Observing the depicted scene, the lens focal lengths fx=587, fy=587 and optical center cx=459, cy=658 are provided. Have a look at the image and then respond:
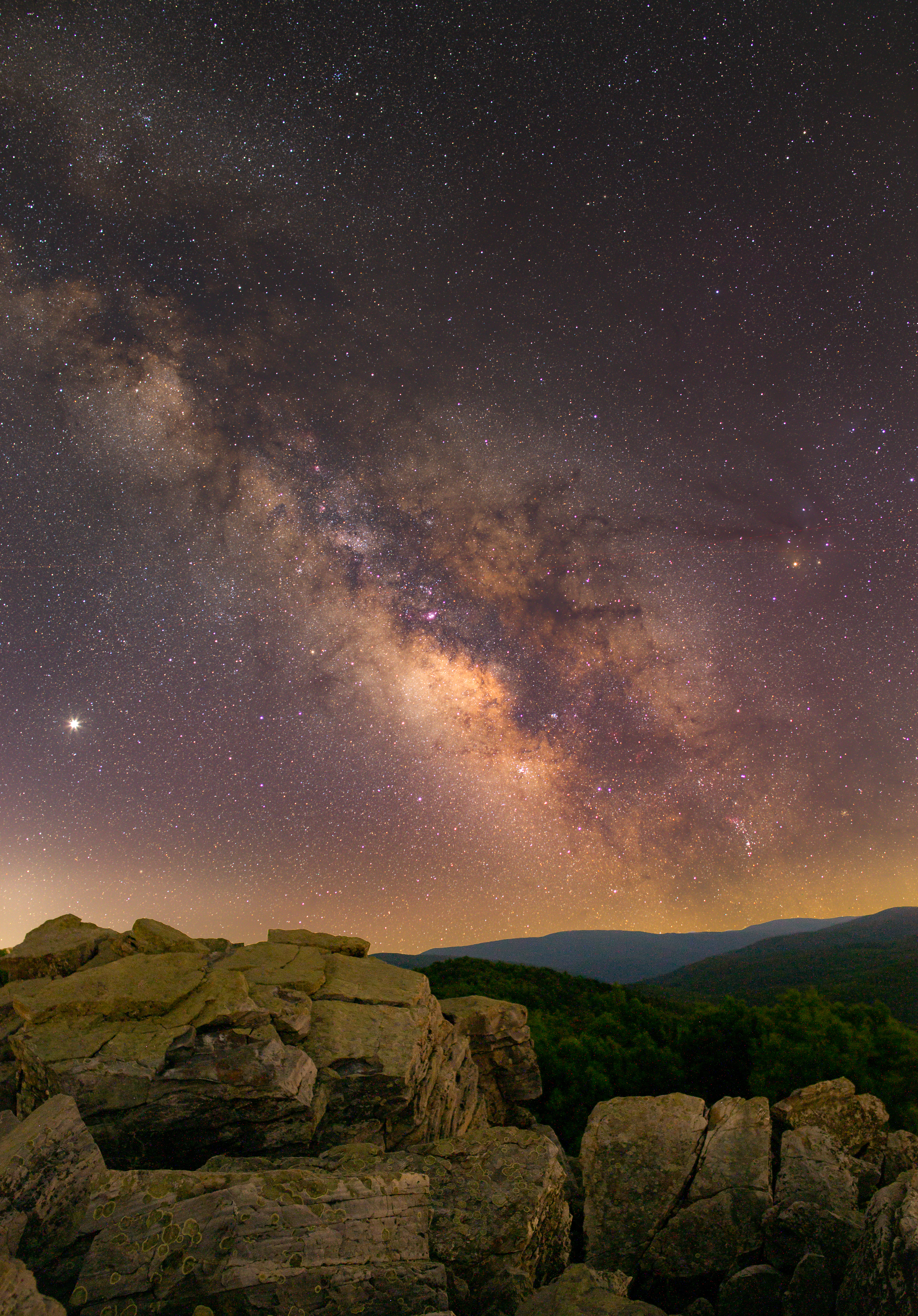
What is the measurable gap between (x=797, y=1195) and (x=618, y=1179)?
161 inches

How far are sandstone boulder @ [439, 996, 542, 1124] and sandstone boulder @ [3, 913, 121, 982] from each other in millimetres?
13278

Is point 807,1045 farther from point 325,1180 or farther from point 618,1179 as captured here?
point 325,1180

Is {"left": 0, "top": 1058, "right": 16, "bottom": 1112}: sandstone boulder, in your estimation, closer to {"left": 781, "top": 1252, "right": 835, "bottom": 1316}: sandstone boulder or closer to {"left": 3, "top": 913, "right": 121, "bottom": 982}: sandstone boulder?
{"left": 3, "top": 913, "right": 121, "bottom": 982}: sandstone boulder

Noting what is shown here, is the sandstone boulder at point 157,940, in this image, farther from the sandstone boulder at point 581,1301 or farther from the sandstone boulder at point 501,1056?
the sandstone boulder at point 581,1301

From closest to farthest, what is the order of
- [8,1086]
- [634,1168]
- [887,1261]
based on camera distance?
1. [887,1261]
2. [8,1086]
3. [634,1168]

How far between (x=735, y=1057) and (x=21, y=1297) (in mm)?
29670

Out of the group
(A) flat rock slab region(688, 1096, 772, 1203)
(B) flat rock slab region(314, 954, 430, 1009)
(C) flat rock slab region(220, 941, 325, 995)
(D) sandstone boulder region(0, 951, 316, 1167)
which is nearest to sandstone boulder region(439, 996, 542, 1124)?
(B) flat rock slab region(314, 954, 430, 1009)

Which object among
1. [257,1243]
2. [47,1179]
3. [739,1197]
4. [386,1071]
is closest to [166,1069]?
[47,1179]

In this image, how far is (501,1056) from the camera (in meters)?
23.9

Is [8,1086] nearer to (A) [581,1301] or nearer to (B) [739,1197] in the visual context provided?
(A) [581,1301]

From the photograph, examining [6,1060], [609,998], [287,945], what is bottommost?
[609,998]

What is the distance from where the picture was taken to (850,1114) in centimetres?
1677

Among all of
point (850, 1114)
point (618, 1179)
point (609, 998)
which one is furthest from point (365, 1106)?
point (609, 998)

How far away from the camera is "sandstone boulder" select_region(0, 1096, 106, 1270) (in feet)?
26.9
